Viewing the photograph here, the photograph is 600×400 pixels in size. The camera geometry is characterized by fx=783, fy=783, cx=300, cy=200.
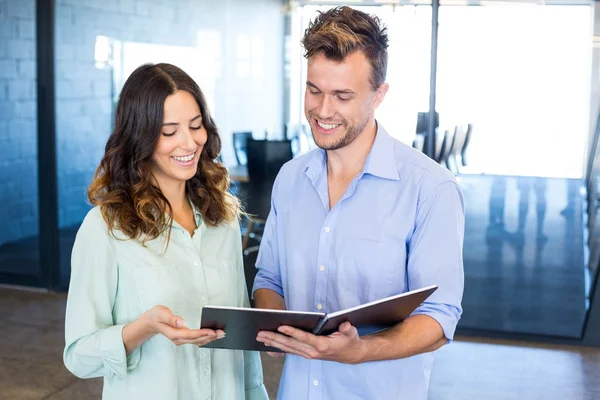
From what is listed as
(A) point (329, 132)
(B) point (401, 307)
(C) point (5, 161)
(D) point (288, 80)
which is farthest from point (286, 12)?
(B) point (401, 307)

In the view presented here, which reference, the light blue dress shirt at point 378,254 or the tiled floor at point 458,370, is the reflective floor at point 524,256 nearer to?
the tiled floor at point 458,370

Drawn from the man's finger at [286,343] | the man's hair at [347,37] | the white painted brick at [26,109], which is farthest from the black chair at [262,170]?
the man's finger at [286,343]

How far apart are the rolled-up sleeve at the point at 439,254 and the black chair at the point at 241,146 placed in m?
3.58

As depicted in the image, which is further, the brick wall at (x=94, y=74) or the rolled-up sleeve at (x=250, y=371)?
the brick wall at (x=94, y=74)

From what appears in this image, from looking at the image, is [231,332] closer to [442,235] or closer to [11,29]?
[442,235]

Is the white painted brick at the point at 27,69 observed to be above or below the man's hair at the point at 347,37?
above

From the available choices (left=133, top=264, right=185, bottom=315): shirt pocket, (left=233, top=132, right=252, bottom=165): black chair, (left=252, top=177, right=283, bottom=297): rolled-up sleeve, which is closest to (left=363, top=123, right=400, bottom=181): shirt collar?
(left=252, top=177, right=283, bottom=297): rolled-up sleeve

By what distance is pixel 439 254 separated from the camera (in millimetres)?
1760

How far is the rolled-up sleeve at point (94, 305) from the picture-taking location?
1.75 meters

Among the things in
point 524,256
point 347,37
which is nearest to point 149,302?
point 347,37

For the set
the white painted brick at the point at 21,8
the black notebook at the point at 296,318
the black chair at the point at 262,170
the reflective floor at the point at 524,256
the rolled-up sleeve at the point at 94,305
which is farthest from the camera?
the white painted brick at the point at 21,8

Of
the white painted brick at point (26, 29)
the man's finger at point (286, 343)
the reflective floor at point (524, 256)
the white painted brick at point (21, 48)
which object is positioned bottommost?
the reflective floor at point (524, 256)

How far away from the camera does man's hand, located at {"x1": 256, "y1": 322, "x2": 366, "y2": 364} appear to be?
153 cm

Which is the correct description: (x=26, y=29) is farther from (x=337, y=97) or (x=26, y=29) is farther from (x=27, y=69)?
(x=337, y=97)
